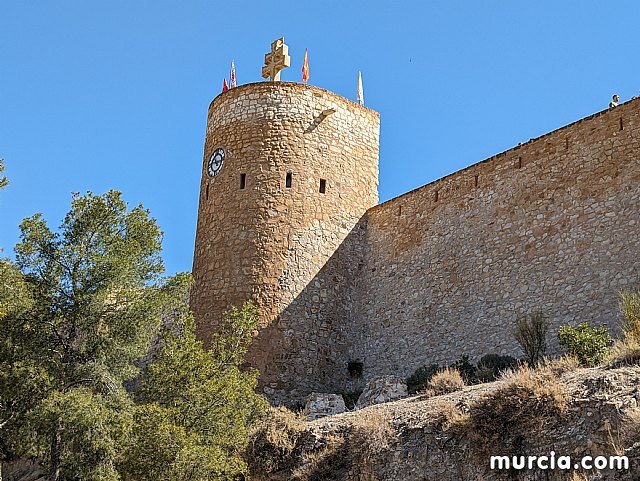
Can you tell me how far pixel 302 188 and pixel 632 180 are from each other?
6.82 metres

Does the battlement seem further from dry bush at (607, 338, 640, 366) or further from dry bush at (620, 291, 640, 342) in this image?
dry bush at (607, 338, 640, 366)

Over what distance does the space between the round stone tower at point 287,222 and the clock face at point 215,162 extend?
3 centimetres

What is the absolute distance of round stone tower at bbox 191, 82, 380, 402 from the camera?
54.9 ft

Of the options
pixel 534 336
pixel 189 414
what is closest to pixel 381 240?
pixel 534 336

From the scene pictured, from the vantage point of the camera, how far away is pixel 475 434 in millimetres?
9578

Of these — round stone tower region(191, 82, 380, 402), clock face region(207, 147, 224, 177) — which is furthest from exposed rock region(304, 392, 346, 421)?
clock face region(207, 147, 224, 177)

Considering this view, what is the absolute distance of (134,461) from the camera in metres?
10.7

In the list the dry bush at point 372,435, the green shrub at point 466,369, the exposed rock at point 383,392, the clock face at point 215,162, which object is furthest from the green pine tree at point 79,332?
the clock face at point 215,162

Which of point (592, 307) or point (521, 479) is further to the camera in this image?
point (592, 307)

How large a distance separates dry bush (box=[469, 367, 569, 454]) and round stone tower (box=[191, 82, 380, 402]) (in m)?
7.03

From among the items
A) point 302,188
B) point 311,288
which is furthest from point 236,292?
point 302,188

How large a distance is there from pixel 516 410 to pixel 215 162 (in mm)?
10776

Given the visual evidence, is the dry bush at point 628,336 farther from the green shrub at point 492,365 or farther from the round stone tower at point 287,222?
the round stone tower at point 287,222

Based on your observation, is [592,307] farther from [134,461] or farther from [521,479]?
[134,461]
